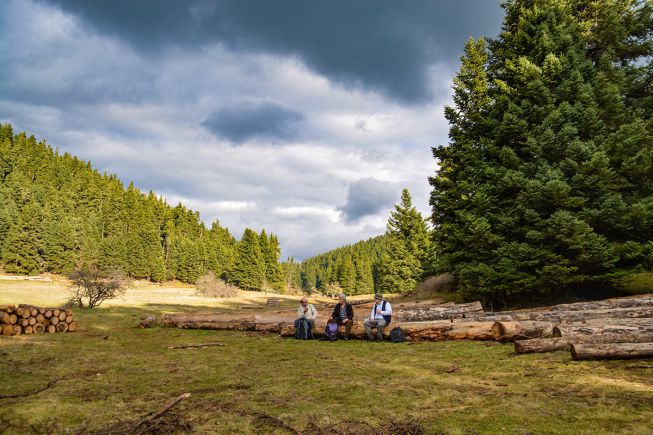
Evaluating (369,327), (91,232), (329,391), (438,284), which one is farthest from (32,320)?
(91,232)

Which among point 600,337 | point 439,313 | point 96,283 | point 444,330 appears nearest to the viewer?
point 600,337

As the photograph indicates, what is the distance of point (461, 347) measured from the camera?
10102mm

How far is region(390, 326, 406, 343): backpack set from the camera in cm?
1193

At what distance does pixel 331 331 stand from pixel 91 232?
274 feet

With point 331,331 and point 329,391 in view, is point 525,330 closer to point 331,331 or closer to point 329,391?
point 331,331

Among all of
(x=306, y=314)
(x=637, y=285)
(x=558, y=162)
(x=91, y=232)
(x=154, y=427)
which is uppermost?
(x=91, y=232)

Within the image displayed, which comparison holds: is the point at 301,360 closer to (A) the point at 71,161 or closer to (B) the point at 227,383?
(B) the point at 227,383

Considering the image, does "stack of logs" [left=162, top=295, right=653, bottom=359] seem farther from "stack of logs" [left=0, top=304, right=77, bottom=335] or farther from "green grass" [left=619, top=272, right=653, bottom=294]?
"green grass" [left=619, top=272, right=653, bottom=294]

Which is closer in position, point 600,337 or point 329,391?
point 329,391

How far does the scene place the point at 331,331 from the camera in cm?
1305

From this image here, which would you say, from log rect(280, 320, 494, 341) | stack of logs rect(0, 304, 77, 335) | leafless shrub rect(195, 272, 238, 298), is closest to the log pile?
log rect(280, 320, 494, 341)

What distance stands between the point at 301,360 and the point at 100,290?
64.3 feet

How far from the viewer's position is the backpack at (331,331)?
13.0 metres

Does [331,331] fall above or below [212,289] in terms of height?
below
